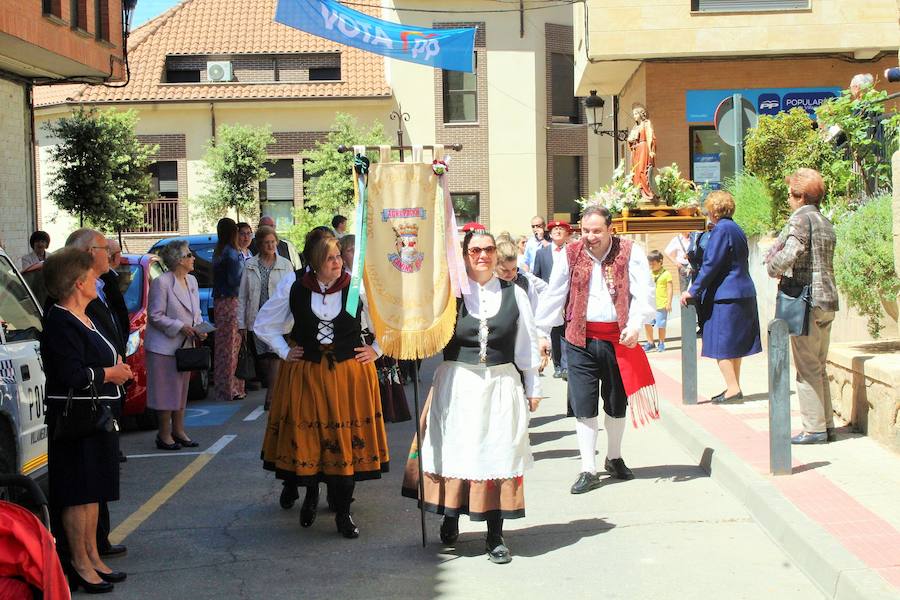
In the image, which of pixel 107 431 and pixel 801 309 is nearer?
pixel 107 431

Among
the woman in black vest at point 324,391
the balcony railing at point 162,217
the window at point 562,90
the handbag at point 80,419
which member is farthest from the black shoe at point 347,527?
the window at point 562,90

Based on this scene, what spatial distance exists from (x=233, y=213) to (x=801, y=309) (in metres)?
31.9

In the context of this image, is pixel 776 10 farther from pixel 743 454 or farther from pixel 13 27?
pixel 743 454

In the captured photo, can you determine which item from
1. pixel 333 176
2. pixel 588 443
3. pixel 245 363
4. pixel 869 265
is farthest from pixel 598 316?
pixel 333 176

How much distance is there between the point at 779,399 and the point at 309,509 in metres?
3.18

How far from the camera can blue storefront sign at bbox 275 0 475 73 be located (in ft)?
43.9

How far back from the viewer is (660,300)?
18344mm

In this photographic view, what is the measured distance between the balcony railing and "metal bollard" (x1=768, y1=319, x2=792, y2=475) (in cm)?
3386

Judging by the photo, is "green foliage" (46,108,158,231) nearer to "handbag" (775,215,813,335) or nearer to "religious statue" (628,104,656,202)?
"religious statue" (628,104,656,202)

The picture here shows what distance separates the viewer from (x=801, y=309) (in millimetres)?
9016

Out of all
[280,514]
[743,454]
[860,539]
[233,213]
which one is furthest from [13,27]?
[233,213]

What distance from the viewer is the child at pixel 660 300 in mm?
17688

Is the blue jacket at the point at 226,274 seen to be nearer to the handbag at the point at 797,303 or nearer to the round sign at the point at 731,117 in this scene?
the round sign at the point at 731,117

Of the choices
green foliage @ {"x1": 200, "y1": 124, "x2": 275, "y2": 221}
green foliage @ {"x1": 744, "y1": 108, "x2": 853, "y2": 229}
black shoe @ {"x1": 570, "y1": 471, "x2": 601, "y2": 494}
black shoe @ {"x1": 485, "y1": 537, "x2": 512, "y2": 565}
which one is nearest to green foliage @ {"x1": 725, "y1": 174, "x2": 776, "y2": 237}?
green foliage @ {"x1": 744, "y1": 108, "x2": 853, "y2": 229}
